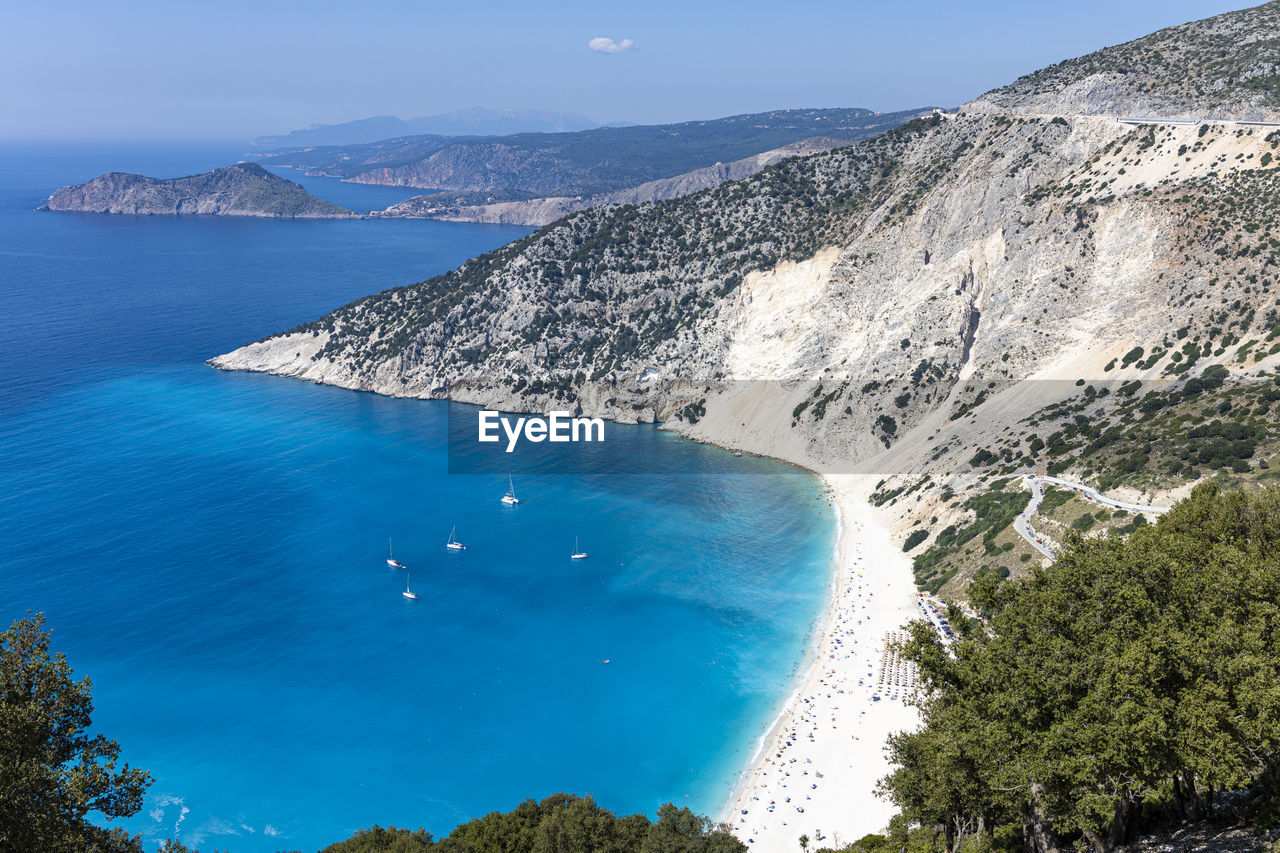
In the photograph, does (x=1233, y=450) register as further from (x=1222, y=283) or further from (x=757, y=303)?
(x=757, y=303)

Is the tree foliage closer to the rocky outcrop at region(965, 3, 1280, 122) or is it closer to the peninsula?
the peninsula

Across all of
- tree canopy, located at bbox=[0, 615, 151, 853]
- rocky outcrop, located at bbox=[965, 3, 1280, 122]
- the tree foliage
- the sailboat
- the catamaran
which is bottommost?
the catamaran

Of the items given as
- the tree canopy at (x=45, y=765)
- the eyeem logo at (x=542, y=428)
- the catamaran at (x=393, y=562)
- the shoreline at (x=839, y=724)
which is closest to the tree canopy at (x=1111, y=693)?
the shoreline at (x=839, y=724)

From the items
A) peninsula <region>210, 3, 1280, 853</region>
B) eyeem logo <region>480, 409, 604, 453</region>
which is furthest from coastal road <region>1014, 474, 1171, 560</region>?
eyeem logo <region>480, 409, 604, 453</region>

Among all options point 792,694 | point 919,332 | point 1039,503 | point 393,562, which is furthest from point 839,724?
point 919,332

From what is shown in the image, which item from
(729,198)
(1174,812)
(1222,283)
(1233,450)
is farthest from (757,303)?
(1174,812)

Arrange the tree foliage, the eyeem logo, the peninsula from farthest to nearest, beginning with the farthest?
the eyeem logo → the peninsula → the tree foliage
